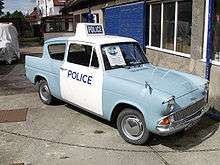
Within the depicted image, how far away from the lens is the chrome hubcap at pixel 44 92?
816 centimetres

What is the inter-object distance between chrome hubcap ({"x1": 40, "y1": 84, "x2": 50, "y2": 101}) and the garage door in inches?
201

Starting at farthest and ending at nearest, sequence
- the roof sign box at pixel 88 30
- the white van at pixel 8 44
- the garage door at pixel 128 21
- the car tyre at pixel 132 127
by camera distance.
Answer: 1. the white van at pixel 8 44
2. the garage door at pixel 128 21
3. the roof sign box at pixel 88 30
4. the car tyre at pixel 132 127

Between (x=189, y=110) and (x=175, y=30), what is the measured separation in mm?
4959

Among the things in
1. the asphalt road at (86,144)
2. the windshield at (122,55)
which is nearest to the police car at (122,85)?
the windshield at (122,55)

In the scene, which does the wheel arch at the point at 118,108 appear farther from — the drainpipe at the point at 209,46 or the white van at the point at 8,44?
the white van at the point at 8,44

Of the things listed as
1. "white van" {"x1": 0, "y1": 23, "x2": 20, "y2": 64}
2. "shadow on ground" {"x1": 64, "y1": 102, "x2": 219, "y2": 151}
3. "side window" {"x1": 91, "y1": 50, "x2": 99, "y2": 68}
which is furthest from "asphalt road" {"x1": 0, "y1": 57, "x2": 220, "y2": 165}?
"white van" {"x1": 0, "y1": 23, "x2": 20, "y2": 64}

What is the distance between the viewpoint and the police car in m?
5.30

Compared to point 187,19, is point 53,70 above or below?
below

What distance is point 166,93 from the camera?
5.30 m

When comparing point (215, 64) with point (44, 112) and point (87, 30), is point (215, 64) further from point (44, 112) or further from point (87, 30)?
point (44, 112)

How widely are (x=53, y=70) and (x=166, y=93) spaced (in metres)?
3.18

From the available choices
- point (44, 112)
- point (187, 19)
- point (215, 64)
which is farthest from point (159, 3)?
point (44, 112)

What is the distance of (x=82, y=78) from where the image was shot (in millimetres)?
6562

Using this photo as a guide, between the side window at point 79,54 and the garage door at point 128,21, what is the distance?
5518 millimetres
